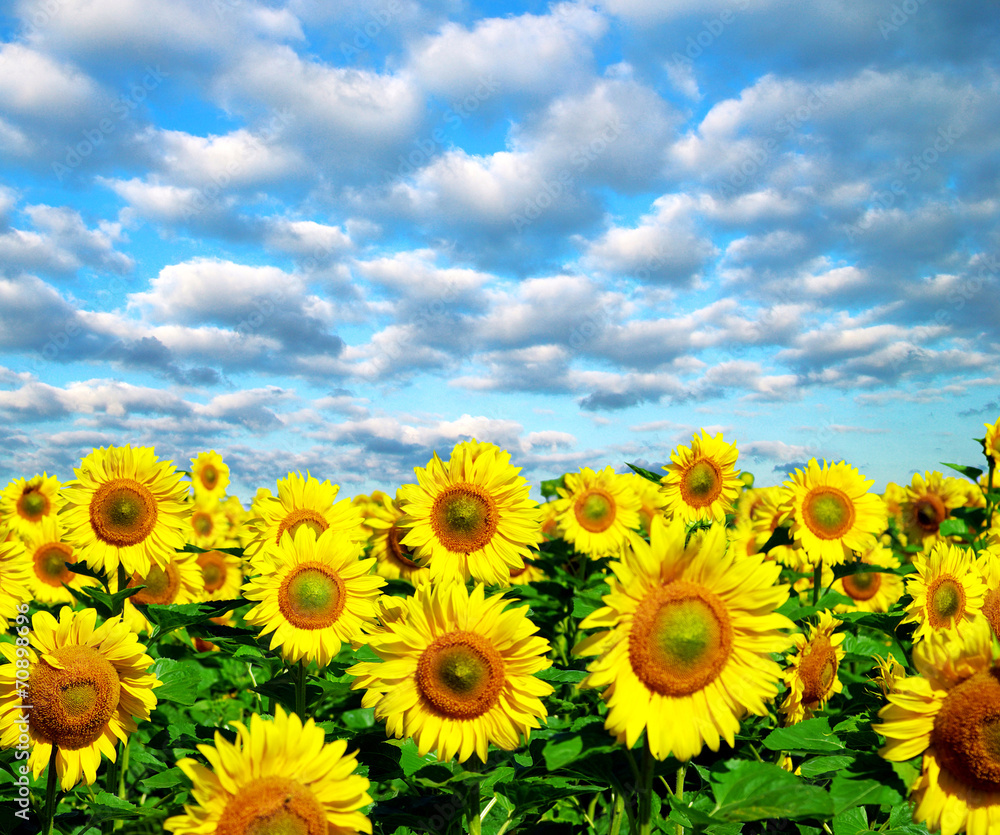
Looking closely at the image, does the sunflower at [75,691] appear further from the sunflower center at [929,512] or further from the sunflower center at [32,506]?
the sunflower center at [929,512]

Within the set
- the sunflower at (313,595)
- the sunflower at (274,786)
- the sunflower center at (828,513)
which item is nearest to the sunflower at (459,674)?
the sunflower at (274,786)

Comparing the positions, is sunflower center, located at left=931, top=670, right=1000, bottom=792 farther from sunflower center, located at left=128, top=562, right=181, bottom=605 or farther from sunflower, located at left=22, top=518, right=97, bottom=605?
sunflower, located at left=22, top=518, right=97, bottom=605

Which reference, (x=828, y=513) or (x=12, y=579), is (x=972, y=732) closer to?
(x=828, y=513)

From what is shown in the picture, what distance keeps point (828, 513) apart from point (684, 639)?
13.4 ft

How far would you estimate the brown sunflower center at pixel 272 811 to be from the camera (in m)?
2.63

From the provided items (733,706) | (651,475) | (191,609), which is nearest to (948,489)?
(651,475)

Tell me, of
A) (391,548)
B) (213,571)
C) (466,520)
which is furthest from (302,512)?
(213,571)

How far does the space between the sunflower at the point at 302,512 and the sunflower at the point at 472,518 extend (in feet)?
2.74

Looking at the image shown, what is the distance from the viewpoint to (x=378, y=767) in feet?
12.6

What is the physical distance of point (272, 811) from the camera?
2654 mm

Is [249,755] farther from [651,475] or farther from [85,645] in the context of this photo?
[651,475]

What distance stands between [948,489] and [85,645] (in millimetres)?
9984

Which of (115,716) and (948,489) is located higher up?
(948,489)

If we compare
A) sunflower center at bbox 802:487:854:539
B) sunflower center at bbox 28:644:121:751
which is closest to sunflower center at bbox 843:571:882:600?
sunflower center at bbox 802:487:854:539
